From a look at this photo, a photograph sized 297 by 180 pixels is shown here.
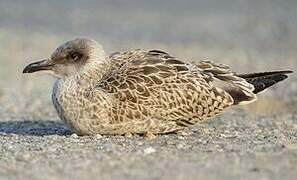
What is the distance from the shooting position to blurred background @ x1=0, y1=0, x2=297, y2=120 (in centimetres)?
1604

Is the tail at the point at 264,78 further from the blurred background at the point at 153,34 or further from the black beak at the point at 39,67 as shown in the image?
the blurred background at the point at 153,34

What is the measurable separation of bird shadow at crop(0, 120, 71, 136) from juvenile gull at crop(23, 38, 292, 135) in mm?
850

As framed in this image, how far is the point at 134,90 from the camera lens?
10.3 metres

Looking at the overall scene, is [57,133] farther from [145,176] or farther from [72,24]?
[72,24]

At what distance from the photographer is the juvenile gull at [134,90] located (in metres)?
10.3

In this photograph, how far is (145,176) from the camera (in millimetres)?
7652

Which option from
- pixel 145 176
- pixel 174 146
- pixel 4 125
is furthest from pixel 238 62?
pixel 145 176

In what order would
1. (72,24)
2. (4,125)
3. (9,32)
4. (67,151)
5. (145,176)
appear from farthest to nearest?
(72,24), (9,32), (4,125), (67,151), (145,176)

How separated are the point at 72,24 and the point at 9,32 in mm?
3451

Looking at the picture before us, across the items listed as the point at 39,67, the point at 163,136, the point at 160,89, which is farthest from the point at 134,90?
the point at 39,67

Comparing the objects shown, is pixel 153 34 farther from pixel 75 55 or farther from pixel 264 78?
pixel 75 55

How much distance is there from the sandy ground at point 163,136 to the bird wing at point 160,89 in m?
0.34

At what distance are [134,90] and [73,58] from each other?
0.99 metres

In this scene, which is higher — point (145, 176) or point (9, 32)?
point (9, 32)
